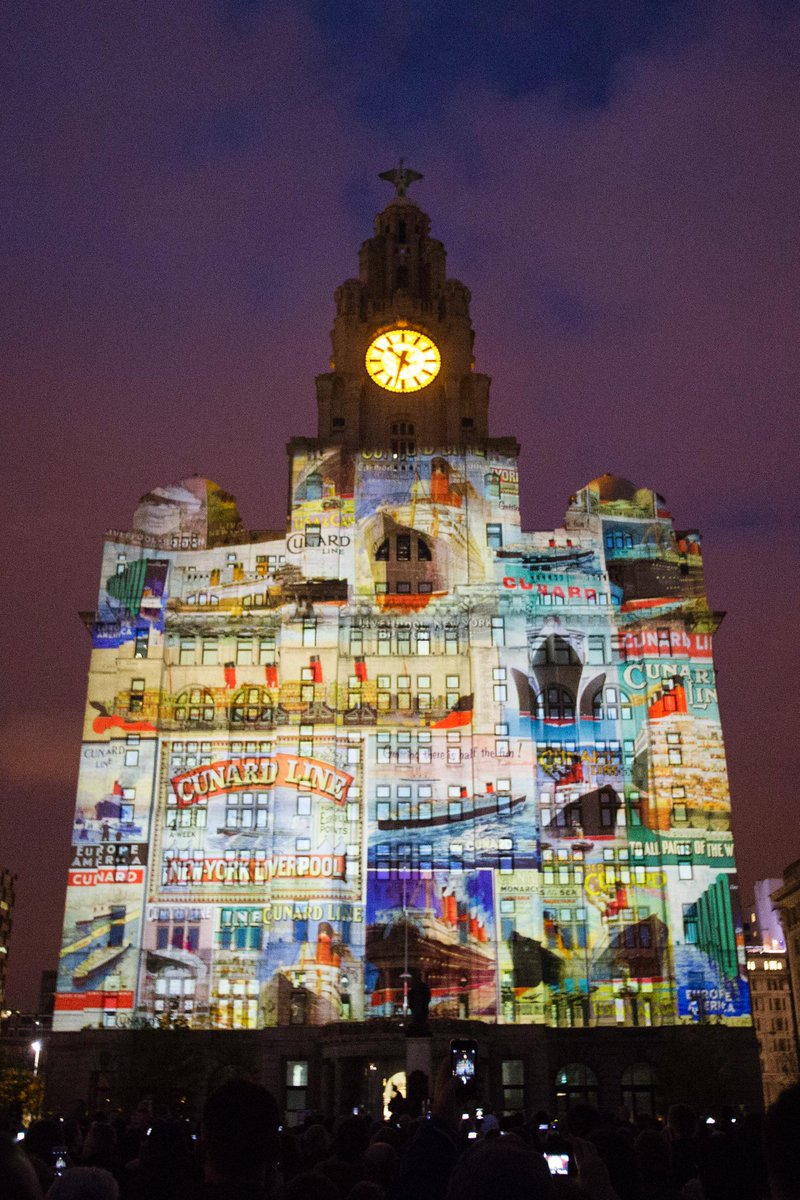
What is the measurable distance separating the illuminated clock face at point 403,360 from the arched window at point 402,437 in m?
4.00

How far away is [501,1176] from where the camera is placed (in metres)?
5.91

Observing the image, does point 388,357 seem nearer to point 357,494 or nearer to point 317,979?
point 357,494

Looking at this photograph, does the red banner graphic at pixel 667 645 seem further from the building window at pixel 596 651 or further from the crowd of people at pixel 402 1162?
the crowd of people at pixel 402 1162

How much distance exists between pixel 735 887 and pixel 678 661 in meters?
18.3

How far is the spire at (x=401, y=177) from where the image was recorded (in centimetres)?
12538

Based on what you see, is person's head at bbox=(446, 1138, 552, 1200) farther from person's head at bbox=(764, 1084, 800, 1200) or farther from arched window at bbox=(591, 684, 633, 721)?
arched window at bbox=(591, 684, 633, 721)

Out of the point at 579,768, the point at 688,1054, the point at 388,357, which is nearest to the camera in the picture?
the point at 688,1054

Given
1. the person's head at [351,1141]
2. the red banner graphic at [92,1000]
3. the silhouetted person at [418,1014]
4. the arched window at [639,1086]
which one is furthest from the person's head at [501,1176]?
the red banner graphic at [92,1000]

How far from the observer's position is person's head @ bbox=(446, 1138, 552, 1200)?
231 inches

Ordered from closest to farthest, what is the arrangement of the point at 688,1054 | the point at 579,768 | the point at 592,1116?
1. the point at 592,1116
2. the point at 688,1054
3. the point at 579,768

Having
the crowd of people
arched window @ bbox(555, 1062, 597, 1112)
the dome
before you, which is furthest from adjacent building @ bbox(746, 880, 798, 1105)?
the crowd of people

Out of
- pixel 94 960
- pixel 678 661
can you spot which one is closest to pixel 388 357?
pixel 678 661

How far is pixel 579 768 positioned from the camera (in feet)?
308

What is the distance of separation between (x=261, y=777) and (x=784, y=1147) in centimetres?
9018
